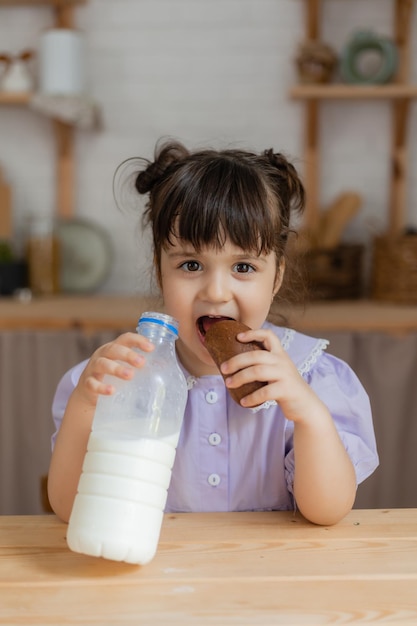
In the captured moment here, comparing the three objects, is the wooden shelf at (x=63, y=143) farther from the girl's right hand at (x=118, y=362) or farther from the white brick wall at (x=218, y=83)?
the girl's right hand at (x=118, y=362)

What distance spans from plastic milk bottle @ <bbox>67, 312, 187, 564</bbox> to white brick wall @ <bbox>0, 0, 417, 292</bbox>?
86.5 inches

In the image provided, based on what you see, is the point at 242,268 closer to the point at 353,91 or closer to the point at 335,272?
the point at 335,272

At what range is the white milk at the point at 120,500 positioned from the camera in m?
0.74

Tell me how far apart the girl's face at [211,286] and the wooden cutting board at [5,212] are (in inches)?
82.4

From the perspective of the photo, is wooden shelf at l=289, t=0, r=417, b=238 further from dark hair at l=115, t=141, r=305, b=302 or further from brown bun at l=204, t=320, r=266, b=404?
brown bun at l=204, t=320, r=266, b=404

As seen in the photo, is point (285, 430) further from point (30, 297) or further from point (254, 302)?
point (30, 297)

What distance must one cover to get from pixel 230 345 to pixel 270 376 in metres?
0.06

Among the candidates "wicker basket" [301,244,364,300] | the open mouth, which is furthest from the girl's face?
"wicker basket" [301,244,364,300]

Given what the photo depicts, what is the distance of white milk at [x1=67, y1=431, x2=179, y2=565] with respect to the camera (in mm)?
743

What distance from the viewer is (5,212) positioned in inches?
120

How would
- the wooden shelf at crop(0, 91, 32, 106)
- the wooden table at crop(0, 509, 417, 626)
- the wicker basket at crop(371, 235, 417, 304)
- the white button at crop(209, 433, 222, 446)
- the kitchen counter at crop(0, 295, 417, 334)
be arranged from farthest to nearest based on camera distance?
the wooden shelf at crop(0, 91, 32, 106) → the wicker basket at crop(371, 235, 417, 304) → the kitchen counter at crop(0, 295, 417, 334) → the white button at crop(209, 433, 222, 446) → the wooden table at crop(0, 509, 417, 626)

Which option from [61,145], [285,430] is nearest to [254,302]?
[285,430]

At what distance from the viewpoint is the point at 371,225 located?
3.00m

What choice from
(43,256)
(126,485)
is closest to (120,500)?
(126,485)
